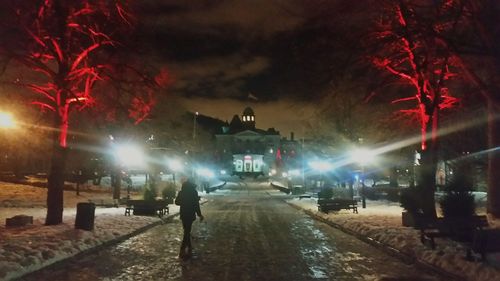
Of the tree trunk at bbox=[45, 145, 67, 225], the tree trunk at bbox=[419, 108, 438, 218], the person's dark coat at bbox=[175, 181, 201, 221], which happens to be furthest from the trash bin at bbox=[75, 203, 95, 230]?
the tree trunk at bbox=[419, 108, 438, 218]

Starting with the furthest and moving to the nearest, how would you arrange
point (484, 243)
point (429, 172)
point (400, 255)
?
point (429, 172), point (400, 255), point (484, 243)

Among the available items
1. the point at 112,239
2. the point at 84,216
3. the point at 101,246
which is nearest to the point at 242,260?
the point at 101,246

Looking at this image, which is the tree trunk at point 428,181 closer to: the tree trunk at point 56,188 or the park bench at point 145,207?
the park bench at point 145,207

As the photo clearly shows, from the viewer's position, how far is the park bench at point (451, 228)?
1358cm

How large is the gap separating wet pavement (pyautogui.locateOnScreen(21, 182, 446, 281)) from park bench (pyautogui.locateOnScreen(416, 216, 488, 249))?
1.24 metres

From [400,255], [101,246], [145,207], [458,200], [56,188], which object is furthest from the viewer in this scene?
[145,207]

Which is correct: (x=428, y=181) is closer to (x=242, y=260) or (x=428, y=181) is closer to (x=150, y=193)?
(x=242, y=260)

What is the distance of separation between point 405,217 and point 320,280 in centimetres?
964

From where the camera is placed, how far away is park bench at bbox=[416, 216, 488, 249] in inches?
535

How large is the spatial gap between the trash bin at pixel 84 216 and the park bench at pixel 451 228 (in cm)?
993

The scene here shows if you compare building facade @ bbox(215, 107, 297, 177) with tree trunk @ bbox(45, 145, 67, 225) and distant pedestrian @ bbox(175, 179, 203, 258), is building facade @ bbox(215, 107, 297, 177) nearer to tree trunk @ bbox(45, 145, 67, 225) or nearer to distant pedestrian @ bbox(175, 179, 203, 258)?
tree trunk @ bbox(45, 145, 67, 225)

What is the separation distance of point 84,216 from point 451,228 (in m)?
10.9

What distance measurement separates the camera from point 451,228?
14234 millimetres

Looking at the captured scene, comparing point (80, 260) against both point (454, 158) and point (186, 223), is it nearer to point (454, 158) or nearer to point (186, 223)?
point (186, 223)
